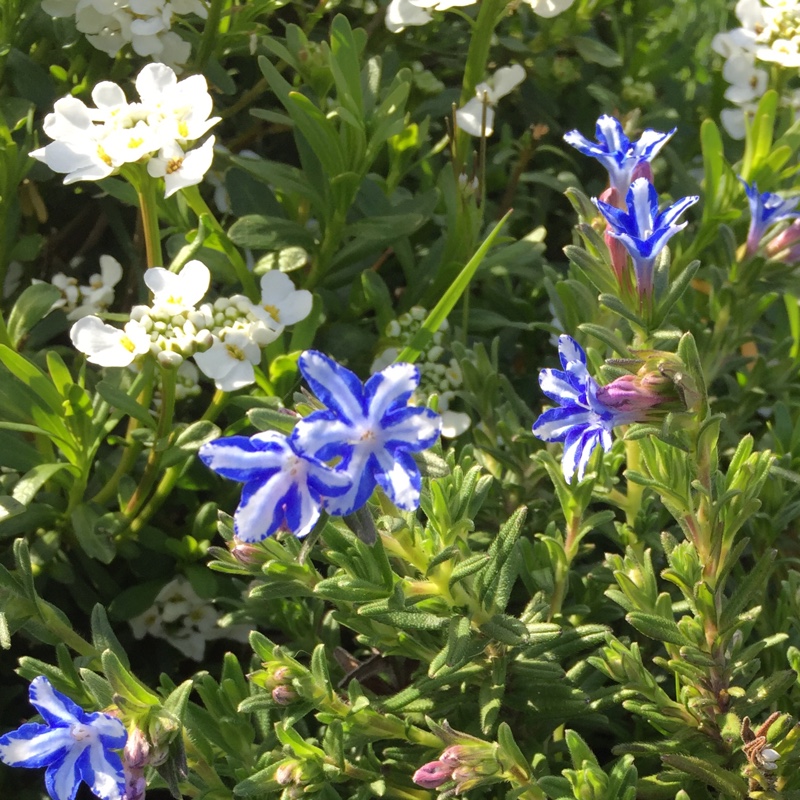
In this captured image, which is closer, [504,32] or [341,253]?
[341,253]

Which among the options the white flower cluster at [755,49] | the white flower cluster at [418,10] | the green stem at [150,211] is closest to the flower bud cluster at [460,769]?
the green stem at [150,211]

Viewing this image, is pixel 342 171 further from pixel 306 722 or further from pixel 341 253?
pixel 306 722

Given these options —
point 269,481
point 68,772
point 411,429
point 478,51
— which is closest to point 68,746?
point 68,772

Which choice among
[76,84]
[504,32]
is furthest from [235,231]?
[504,32]

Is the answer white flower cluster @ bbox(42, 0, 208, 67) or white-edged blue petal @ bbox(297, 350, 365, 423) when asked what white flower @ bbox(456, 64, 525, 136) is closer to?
white flower cluster @ bbox(42, 0, 208, 67)

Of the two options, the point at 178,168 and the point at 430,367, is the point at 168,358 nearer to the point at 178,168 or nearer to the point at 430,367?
the point at 178,168

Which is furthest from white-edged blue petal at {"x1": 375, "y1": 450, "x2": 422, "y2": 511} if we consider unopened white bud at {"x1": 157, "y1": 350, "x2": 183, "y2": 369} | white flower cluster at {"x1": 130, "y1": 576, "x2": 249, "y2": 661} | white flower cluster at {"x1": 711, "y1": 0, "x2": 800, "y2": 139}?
white flower cluster at {"x1": 711, "y1": 0, "x2": 800, "y2": 139}

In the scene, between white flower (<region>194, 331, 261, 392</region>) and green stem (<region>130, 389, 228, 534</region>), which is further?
green stem (<region>130, 389, 228, 534</region>)
